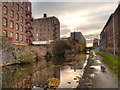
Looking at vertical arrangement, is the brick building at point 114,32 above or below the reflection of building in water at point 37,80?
above

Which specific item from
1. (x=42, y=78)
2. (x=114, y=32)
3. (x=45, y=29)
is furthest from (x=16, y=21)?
(x=114, y=32)

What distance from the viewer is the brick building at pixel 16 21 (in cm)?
2219

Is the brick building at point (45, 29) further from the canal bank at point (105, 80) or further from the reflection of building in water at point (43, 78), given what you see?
the canal bank at point (105, 80)

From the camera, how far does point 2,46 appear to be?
558 inches

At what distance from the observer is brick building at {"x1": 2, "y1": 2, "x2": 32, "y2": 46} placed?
72.8 feet

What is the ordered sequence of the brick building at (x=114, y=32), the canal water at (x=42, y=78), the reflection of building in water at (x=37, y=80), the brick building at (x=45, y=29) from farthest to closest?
1. the brick building at (x=45, y=29)
2. the brick building at (x=114, y=32)
3. the reflection of building in water at (x=37, y=80)
4. the canal water at (x=42, y=78)

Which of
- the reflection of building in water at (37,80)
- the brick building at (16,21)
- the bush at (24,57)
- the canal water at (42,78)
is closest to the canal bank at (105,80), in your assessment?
the canal water at (42,78)

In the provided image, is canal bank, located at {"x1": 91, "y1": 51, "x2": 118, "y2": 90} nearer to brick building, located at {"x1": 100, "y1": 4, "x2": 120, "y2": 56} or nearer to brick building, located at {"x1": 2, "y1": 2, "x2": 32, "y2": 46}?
brick building, located at {"x1": 2, "y1": 2, "x2": 32, "y2": 46}

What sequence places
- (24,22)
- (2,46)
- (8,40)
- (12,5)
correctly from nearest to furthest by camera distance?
(2,46), (8,40), (12,5), (24,22)

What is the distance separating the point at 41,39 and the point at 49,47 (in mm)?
19679

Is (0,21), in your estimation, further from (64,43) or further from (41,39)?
(41,39)

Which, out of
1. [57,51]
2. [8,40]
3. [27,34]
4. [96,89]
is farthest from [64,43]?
[96,89]

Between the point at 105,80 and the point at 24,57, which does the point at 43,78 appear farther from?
the point at 24,57

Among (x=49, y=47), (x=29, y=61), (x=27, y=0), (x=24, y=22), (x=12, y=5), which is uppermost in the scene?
(x=27, y=0)
